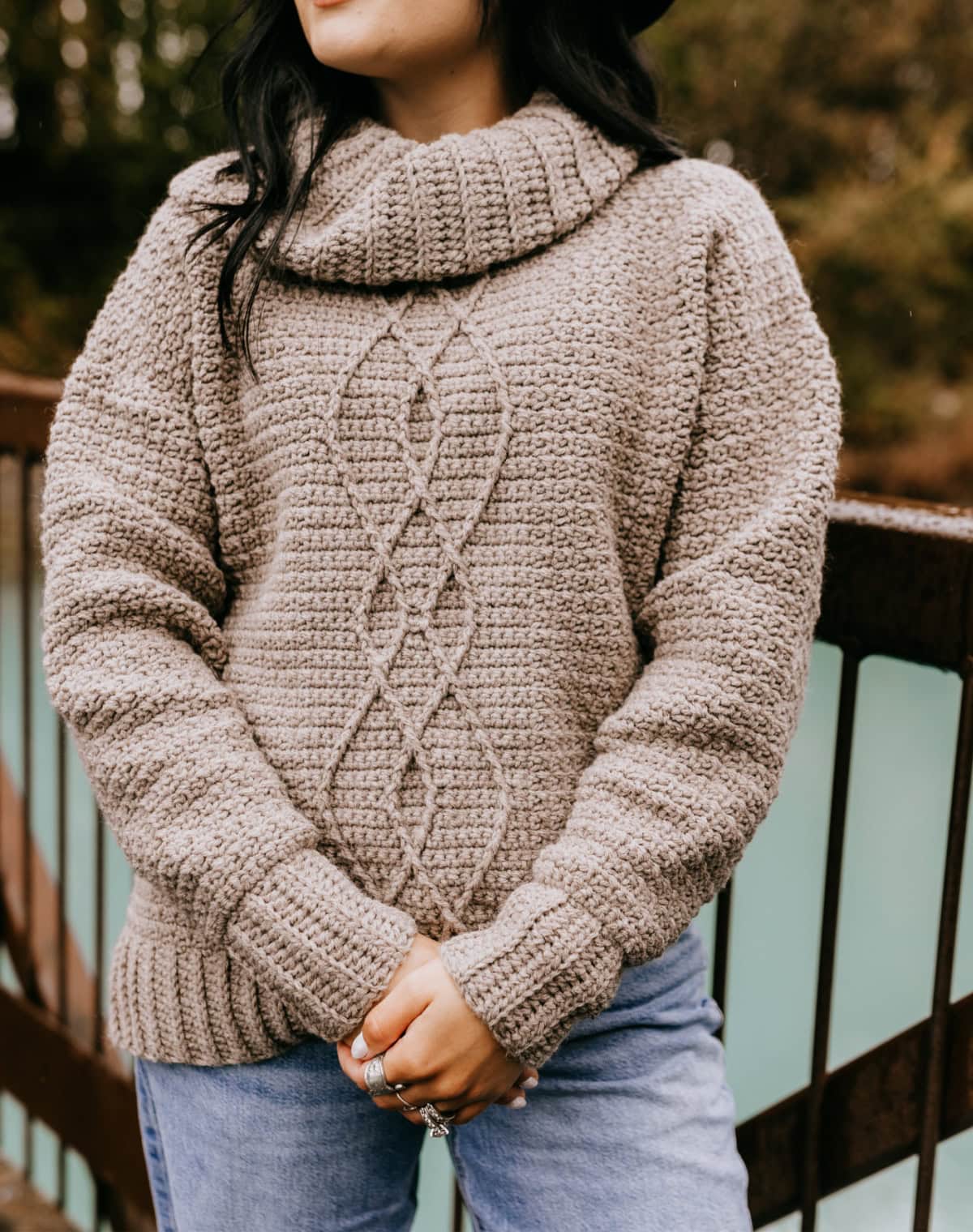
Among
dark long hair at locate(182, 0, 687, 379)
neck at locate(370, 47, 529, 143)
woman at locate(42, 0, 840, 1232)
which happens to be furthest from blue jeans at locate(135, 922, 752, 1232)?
neck at locate(370, 47, 529, 143)

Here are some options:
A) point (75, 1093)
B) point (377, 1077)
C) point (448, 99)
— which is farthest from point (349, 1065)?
point (75, 1093)

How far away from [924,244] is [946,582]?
11215 mm

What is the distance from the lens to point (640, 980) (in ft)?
3.64

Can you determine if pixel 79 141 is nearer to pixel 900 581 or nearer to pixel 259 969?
pixel 900 581

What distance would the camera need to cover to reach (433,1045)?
95cm

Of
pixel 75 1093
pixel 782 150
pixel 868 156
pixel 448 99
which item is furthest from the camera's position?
pixel 782 150

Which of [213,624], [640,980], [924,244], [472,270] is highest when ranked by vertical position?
[472,270]

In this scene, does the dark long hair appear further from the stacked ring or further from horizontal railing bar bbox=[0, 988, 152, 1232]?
horizontal railing bar bbox=[0, 988, 152, 1232]

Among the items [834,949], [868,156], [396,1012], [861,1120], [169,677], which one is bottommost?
[868,156]

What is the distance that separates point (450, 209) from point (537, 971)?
2.17ft

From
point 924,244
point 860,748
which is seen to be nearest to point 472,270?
point 860,748

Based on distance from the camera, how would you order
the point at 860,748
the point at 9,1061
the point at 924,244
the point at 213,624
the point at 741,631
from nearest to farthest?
the point at 741,631 → the point at 213,624 → the point at 9,1061 → the point at 860,748 → the point at 924,244

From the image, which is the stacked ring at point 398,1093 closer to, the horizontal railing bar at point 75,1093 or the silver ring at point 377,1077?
the silver ring at point 377,1077

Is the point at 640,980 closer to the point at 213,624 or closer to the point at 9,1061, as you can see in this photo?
the point at 213,624
